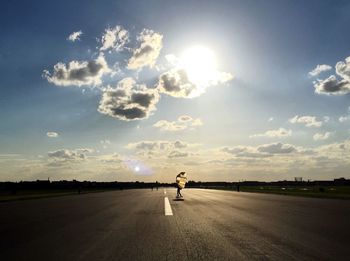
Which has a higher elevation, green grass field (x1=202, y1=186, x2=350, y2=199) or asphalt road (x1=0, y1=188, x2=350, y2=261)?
green grass field (x1=202, y1=186, x2=350, y2=199)

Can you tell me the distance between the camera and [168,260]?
785 centimetres

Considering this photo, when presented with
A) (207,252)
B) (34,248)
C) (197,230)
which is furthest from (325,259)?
(34,248)

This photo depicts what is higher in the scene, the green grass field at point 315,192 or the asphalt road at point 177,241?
the green grass field at point 315,192

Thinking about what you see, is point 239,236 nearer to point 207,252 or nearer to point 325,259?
point 207,252

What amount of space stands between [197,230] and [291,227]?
3236mm

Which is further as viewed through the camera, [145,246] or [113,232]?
[113,232]

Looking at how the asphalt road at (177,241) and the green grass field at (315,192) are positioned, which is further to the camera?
the green grass field at (315,192)

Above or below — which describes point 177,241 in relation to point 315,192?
below

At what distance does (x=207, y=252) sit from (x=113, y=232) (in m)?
4.60

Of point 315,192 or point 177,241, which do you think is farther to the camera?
point 315,192

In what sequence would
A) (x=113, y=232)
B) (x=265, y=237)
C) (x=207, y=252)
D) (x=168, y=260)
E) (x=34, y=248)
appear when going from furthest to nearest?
1. (x=113, y=232)
2. (x=265, y=237)
3. (x=34, y=248)
4. (x=207, y=252)
5. (x=168, y=260)

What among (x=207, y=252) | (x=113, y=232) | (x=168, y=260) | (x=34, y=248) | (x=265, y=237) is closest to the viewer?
(x=168, y=260)

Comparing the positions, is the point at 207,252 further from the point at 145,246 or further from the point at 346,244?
the point at 346,244

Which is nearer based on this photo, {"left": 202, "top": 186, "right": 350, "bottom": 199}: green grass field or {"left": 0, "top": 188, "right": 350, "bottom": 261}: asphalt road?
{"left": 0, "top": 188, "right": 350, "bottom": 261}: asphalt road
